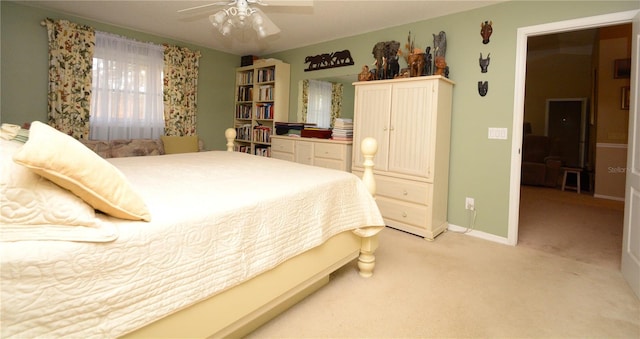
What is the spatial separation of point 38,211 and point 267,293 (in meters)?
0.93

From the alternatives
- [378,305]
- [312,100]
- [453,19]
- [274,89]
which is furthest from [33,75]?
[453,19]

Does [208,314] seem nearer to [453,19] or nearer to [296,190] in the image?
[296,190]

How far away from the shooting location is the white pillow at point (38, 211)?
856 millimetres

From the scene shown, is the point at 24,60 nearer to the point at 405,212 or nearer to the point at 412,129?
the point at 412,129

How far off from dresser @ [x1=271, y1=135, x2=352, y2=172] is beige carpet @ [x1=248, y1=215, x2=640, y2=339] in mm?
1367

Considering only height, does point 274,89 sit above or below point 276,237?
above

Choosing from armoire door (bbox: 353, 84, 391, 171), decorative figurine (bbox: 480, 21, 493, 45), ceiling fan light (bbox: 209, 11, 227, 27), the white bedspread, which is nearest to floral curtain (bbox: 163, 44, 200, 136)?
ceiling fan light (bbox: 209, 11, 227, 27)

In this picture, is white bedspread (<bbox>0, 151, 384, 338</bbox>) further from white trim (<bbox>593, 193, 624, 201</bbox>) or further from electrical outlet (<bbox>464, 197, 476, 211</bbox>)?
white trim (<bbox>593, 193, 624, 201</bbox>)

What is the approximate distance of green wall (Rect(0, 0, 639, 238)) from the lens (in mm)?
2959

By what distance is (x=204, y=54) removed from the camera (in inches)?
196

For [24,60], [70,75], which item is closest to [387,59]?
[70,75]

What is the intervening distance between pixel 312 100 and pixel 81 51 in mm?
2852

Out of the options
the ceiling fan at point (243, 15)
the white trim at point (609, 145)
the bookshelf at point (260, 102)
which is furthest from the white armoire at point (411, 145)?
the white trim at point (609, 145)

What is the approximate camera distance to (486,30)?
309 centimetres
